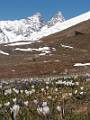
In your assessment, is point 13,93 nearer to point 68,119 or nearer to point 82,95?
point 82,95

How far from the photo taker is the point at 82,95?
2030 cm

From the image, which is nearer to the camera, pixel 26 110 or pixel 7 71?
pixel 26 110

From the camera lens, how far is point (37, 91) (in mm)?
23641

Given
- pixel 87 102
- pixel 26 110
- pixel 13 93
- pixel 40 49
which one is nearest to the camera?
pixel 26 110

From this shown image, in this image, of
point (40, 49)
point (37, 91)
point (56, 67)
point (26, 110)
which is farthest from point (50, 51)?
point (26, 110)

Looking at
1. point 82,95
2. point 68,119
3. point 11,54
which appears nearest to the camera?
point 68,119

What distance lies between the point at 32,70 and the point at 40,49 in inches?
1773

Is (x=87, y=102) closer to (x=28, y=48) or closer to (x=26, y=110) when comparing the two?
(x=26, y=110)

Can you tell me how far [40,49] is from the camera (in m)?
134

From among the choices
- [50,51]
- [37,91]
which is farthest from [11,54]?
[37,91]

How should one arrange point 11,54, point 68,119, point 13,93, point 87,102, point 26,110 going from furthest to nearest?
point 11,54, point 13,93, point 87,102, point 26,110, point 68,119

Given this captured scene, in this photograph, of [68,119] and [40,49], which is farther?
[40,49]

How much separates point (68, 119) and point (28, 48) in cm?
12457

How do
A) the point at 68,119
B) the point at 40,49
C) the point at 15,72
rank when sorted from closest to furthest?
1. the point at 68,119
2. the point at 15,72
3. the point at 40,49
